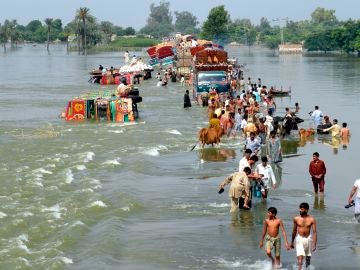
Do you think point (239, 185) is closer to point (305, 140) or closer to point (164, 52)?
point (305, 140)

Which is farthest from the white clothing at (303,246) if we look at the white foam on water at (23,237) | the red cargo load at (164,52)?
the red cargo load at (164,52)

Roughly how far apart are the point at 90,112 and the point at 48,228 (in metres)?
19.6

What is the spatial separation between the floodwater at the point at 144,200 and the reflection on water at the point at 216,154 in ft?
0.12

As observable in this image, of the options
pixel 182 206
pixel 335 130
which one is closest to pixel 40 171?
pixel 182 206

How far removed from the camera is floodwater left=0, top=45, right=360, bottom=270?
15297 millimetres

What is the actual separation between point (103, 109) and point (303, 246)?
933 inches

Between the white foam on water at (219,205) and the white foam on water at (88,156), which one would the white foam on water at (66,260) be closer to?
the white foam on water at (219,205)

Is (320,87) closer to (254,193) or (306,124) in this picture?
(306,124)

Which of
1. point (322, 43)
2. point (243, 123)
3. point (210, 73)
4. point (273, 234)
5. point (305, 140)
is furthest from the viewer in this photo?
point (322, 43)

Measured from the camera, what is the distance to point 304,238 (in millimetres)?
13562

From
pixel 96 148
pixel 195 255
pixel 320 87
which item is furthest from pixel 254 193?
pixel 320 87

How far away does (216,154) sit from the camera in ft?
86.5

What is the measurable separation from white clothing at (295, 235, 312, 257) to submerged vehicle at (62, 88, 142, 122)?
2274 centimetres

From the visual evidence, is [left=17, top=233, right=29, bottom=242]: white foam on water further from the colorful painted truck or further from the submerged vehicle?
the colorful painted truck
